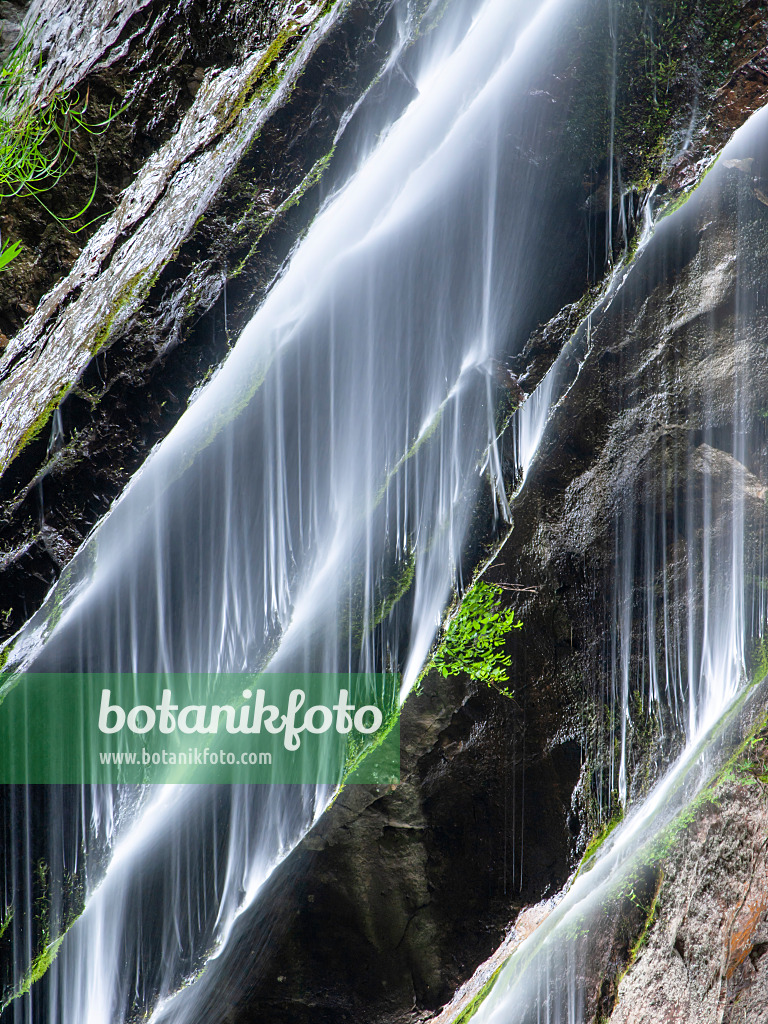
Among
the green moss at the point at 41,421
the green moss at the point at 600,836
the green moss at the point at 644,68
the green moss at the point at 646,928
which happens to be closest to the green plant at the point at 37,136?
the green moss at the point at 41,421

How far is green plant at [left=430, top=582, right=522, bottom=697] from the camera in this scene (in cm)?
341

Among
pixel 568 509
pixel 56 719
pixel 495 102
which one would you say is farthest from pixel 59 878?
pixel 495 102

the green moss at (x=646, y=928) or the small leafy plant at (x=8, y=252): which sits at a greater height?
the small leafy plant at (x=8, y=252)

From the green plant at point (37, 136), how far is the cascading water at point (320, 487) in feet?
2.98

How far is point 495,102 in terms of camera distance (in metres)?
2.88

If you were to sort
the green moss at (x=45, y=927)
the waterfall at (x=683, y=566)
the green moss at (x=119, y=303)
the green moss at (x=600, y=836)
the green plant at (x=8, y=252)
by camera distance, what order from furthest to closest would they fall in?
the waterfall at (x=683, y=566), the green moss at (x=600, y=836), the green moss at (x=45, y=927), the green plant at (x=8, y=252), the green moss at (x=119, y=303)

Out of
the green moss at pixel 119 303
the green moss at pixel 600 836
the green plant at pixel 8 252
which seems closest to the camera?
the green moss at pixel 119 303

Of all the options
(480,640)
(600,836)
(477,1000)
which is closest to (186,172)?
(480,640)

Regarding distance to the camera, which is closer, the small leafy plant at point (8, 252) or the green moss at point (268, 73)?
the green moss at point (268, 73)

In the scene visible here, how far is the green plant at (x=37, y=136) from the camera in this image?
2.51 m

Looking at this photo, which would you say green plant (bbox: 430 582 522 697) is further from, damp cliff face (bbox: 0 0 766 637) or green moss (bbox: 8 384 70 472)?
green moss (bbox: 8 384 70 472)

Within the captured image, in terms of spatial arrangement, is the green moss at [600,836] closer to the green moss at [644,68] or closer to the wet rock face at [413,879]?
the wet rock face at [413,879]
